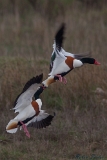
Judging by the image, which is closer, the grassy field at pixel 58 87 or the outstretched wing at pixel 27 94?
the outstretched wing at pixel 27 94

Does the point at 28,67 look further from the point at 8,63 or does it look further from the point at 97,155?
the point at 97,155

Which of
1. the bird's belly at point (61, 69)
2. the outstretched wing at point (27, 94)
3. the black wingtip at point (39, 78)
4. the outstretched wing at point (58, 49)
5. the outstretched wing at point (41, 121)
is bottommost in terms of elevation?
the outstretched wing at point (41, 121)

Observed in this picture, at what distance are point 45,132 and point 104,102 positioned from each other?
1546 mm

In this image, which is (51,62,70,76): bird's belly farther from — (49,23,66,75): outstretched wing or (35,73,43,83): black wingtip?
(35,73,43,83): black wingtip

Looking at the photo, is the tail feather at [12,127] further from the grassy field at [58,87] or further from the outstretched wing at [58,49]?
the outstretched wing at [58,49]

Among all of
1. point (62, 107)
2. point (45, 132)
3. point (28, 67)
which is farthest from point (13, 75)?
point (45, 132)

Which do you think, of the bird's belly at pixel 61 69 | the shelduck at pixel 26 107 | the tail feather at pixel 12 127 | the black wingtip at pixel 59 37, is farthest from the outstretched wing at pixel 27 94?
the black wingtip at pixel 59 37

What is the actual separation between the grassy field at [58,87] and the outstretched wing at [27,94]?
0.43 metres

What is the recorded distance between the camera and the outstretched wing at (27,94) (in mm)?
5508

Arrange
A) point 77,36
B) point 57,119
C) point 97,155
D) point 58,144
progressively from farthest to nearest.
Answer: point 77,36
point 57,119
point 58,144
point 97,155

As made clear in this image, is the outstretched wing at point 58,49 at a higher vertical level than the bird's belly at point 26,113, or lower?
higher

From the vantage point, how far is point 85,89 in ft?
25.6

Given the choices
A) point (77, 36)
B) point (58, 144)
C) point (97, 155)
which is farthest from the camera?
point (77, 36)

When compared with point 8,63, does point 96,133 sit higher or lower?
lower
